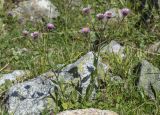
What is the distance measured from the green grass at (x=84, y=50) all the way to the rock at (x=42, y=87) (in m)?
0.14

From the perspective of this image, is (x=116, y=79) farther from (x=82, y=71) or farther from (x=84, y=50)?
(x=84, y=50)

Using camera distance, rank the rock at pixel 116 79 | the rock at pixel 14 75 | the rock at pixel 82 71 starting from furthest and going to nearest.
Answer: the rock at pixel 14 75 → the rock at pixel 116 79 → the rock at pixel 82 71

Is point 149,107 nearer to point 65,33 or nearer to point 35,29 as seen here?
point 65,33

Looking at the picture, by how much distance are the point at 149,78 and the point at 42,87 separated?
3.40 feet

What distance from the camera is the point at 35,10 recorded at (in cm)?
657

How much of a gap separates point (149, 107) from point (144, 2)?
238 cm

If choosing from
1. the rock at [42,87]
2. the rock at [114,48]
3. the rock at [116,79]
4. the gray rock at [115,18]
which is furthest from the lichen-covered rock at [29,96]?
the gray rock at [115,18]

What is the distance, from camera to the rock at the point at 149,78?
13.8 ft

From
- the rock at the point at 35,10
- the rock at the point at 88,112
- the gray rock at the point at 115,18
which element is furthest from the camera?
the rock at the point at 35,10

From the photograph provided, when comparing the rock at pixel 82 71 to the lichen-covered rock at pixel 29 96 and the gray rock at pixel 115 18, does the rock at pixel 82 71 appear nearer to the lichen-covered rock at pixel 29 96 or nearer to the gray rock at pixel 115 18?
the lichen-covered rock at pixel 29 96

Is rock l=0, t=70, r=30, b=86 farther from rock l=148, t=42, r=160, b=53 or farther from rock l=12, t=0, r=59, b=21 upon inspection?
rock l=12, t=0, r=59, b=21

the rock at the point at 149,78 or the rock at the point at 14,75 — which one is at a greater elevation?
the rock at the point at 149,78

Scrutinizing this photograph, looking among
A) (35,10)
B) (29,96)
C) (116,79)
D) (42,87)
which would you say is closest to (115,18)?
(35,10)

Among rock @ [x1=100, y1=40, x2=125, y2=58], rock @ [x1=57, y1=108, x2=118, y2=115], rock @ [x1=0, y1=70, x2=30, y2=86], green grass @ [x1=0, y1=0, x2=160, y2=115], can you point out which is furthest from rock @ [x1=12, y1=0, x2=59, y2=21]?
A: rock @ [x1=57, y1=108, x2=118, y2=115]
